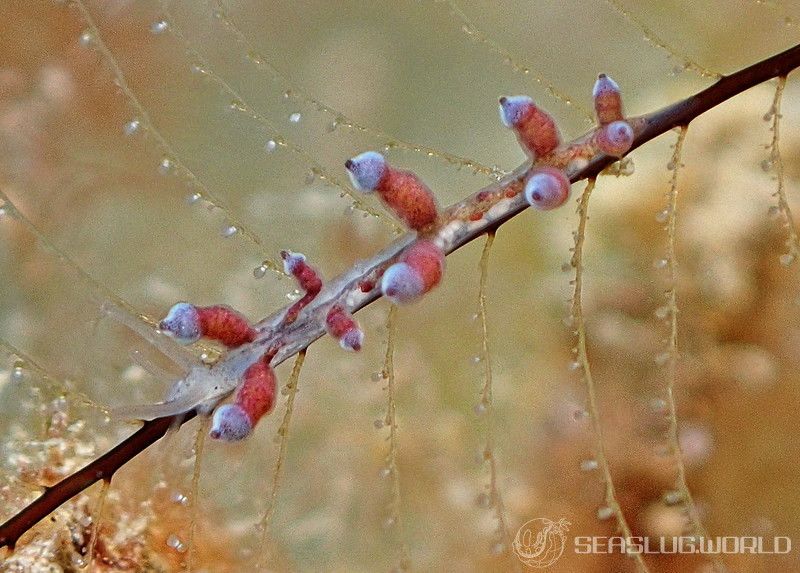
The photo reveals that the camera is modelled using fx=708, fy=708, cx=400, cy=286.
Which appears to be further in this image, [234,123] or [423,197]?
[234,123]

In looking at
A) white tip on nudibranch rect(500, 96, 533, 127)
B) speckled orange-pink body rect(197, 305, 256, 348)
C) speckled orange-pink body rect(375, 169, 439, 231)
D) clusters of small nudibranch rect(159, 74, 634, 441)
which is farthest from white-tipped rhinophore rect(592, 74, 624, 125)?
speckled orange-pink body rect(197, 305, 256, 348)

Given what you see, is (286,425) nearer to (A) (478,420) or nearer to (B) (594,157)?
(A) (478,420)

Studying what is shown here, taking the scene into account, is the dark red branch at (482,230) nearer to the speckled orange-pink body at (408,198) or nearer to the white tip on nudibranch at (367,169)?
the speckled orange-pink body at (408,198)

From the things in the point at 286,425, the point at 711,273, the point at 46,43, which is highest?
the point at 46,43

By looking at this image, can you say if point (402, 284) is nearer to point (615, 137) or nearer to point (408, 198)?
point (408, 198)

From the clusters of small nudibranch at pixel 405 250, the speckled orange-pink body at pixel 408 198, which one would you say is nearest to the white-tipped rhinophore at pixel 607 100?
the clusters of small nudibranch at pixel 405 250

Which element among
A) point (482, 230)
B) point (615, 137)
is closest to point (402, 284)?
point (482, 230)

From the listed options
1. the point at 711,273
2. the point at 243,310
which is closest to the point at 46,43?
the point at 243,310
